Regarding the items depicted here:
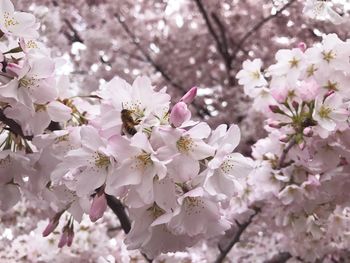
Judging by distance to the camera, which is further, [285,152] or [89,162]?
[285,152]

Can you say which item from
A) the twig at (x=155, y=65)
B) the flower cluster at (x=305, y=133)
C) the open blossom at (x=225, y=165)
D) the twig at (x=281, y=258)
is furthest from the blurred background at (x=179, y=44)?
the open blossom at (x=225, y=165)

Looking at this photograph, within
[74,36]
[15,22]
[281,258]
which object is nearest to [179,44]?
[74,36]

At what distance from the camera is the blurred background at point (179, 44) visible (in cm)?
510

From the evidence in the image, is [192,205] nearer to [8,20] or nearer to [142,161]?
[142,161]

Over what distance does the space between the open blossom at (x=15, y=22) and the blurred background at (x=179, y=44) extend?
133 inches

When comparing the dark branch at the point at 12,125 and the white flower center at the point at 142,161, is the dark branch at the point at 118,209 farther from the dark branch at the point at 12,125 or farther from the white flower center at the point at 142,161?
the white flower center at the point at 142,161

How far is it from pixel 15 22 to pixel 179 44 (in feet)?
14.0

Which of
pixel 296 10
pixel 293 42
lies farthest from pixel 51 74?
pixel 293 42

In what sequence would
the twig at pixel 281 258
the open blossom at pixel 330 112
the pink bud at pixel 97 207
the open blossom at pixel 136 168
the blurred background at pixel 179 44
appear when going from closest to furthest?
1. the open blossom at pixel 136 168
2. the pink bud at pixel 97 207
3. the open blossom at pixel 330 112
4. the twig at pixel 281 258
5. the blurred background at pixel 179 44

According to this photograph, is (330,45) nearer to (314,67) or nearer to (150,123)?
(314,67)

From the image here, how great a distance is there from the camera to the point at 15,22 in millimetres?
1454

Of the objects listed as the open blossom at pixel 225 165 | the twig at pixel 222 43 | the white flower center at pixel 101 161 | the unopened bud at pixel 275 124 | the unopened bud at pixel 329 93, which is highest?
the white flower center at pixel 101 161

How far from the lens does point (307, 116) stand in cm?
200

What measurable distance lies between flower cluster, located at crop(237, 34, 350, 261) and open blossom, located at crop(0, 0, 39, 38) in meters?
0.94
